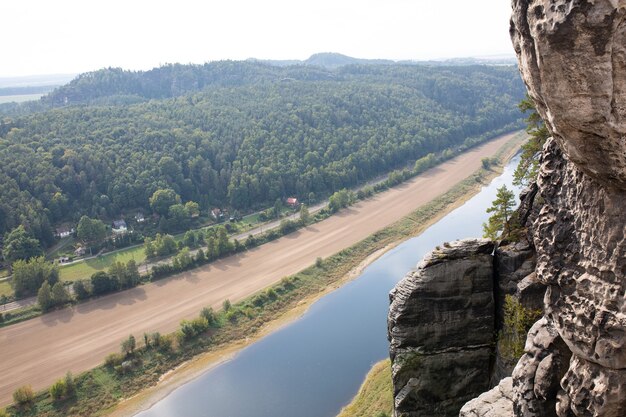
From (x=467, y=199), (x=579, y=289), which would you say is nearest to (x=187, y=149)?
(x=467, y=199)

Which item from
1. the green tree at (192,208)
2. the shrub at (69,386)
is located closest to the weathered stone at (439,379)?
the shrub at (69,386)

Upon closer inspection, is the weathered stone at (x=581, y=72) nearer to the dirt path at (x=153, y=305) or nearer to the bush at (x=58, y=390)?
the bush at (x=58, y=390)

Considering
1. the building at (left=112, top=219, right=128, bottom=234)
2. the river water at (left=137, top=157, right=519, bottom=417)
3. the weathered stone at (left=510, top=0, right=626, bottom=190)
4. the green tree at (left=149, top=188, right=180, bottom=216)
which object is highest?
the weathered stone at (left=510, top=0, right=626, bottom=190)

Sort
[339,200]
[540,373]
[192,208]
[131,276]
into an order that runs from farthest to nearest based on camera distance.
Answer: [339,200], [192,208], [131,276], [540,373]

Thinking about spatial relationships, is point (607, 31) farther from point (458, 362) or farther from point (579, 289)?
point (458, 362)

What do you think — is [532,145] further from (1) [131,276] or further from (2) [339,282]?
(1) [131,276]

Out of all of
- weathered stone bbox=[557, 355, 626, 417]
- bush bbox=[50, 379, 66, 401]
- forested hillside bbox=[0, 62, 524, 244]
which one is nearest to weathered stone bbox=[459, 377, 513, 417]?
weathered stone bbox=[557, 355, 626, 417]

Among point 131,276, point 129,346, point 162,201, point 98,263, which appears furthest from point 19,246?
point 129,346

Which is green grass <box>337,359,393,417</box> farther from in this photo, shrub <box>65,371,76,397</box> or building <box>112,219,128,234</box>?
building <box>112,219,128,234</box>
